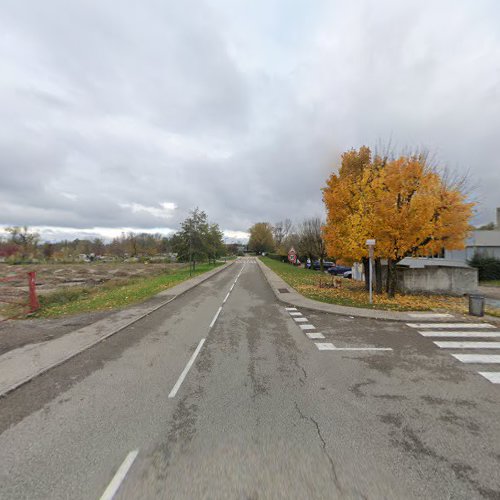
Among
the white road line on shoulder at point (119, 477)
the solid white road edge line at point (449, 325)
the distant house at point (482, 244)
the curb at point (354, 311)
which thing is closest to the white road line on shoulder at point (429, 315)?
the curb at point (354, 311)

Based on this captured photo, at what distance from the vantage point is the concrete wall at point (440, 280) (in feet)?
48.8

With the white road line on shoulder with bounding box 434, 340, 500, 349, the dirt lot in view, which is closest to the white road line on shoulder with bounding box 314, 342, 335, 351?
the white road line on shoulder with bounding box 434, 340, 500, 349

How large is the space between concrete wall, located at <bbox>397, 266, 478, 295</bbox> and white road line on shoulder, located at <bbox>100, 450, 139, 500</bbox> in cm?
1631

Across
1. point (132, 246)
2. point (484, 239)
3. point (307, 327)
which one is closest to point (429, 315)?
point (307, 327)

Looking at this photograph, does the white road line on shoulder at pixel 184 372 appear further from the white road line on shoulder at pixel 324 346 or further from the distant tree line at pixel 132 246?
the distant tree line at pixel 132 246

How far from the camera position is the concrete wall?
14.9 metres

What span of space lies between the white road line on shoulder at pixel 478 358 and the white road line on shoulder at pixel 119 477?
22.5 feet

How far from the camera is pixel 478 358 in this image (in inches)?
232

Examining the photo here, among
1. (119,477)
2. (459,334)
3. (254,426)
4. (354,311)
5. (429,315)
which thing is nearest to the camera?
(119,477)

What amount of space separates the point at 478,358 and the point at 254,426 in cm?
579

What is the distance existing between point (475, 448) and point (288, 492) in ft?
8.27

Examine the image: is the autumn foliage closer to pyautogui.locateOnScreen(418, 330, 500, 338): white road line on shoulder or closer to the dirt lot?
pyautogui.locateOnScreen(418, 330, 500, 338): white road line on shoulder

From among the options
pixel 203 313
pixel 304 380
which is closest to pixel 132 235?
pixel 203 313

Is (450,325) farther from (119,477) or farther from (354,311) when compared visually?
(119,477)
